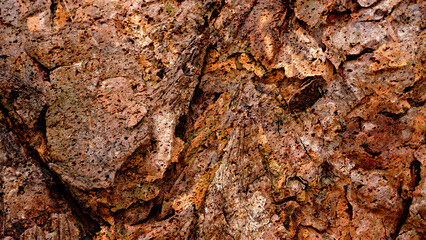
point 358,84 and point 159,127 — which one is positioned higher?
point 159,127

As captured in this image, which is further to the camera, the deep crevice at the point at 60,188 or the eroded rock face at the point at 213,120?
the deep crevice at the point at 60,188

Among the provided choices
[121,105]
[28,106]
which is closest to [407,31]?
[121,105]

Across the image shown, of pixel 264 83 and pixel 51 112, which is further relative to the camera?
pixel 264 83

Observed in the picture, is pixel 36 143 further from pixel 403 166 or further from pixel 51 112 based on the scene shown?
pixel 403 166

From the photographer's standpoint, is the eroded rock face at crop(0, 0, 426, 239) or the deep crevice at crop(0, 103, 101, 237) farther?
the deep crevice at crop(0, 103, 101, 237)

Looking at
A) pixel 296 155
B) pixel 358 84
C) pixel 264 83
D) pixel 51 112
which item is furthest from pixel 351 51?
pixel 51 112

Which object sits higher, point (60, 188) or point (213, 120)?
point (60, 188)

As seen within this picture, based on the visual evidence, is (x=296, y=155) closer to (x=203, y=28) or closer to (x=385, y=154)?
(x=385, y=154)

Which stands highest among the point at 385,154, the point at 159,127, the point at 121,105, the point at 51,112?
the point at 51,112
